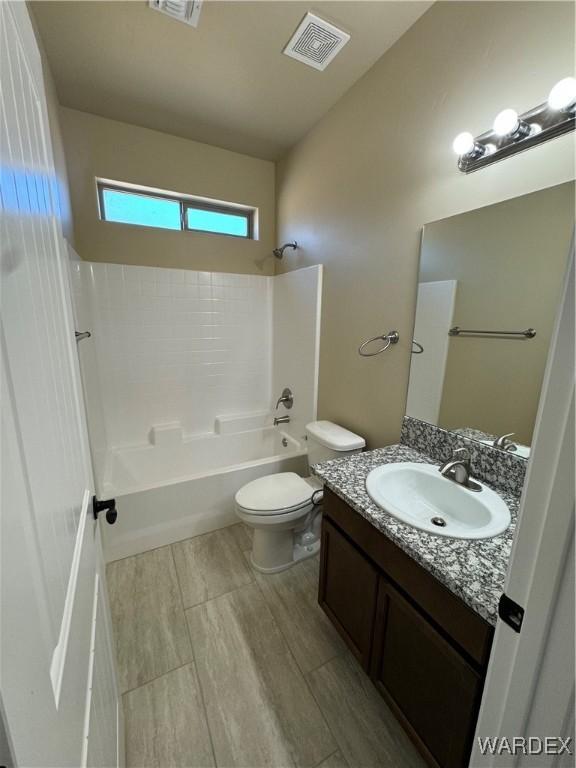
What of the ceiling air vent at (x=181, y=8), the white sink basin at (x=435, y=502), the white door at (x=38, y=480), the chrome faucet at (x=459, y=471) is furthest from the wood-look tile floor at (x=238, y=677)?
the ceiling air vent at (x=181, y=8)

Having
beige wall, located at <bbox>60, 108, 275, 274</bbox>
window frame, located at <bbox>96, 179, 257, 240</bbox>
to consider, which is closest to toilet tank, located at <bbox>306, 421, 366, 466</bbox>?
beige wall, located at <bbox>60, 108, 275, 274</bbox>

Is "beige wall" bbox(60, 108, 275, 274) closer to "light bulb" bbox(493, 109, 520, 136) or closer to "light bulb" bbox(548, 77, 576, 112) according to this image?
"light bulb" bbox(493, 109, 520, 136)

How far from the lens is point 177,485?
1941mm

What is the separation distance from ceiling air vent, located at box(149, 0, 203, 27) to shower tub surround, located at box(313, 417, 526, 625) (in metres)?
2.04

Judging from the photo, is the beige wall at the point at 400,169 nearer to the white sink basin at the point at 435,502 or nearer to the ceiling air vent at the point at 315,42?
the ceiling air vent at the point at 315,42

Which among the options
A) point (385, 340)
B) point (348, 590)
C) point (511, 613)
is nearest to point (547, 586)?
point (511, 613)

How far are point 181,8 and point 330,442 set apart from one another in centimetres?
213

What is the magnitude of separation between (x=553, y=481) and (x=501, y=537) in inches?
23.4

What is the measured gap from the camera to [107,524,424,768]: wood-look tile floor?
105cm

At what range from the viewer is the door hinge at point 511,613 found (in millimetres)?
528

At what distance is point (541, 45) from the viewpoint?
3.16 feet

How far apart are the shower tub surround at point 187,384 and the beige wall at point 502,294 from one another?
104 cm

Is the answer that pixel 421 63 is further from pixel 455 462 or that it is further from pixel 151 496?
pixel 151 496

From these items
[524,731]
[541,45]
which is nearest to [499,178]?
[541,45]
